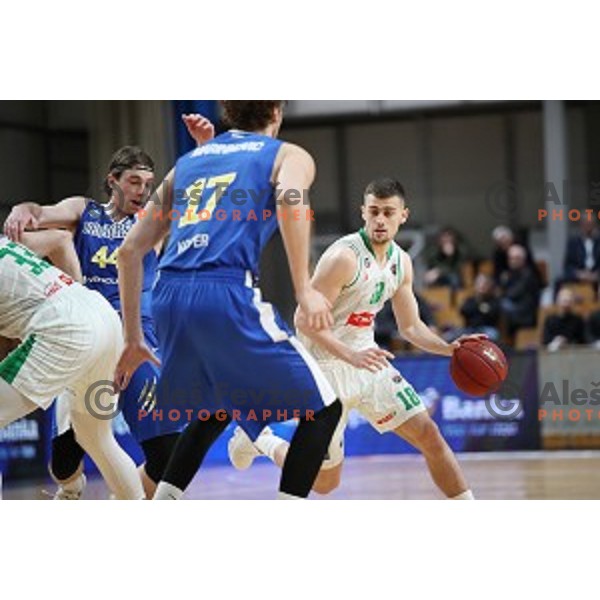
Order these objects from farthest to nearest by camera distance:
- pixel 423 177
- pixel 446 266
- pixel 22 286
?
pixel 423 177, pixel 446 266, pixel 22 286

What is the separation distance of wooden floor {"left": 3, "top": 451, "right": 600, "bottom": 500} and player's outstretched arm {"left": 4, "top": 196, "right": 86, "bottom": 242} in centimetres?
151

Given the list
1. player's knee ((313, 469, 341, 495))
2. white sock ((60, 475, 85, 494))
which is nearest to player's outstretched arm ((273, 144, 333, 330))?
player's knee ((313, 469, 341, 495))

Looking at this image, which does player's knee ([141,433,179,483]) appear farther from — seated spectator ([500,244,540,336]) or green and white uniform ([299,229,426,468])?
seated spectator ([500,244,540,336])

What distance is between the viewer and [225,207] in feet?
17.6

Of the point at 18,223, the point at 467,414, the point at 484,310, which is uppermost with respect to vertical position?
the point at 18,223

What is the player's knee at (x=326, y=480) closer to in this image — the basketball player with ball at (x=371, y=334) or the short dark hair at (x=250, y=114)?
the basketball player with ball at (x=371, y=334)

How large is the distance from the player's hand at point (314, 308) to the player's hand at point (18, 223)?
5.89 feet

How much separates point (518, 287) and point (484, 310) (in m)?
0.39

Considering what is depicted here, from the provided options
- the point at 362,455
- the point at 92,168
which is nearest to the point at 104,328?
the point at 92,168

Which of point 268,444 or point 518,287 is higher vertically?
point 268,444

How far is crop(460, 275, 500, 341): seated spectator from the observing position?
1266cm

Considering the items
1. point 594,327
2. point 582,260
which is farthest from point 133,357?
point 594,327

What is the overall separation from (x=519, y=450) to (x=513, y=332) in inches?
45.7

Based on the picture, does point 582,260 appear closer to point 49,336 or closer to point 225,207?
point 49,336
